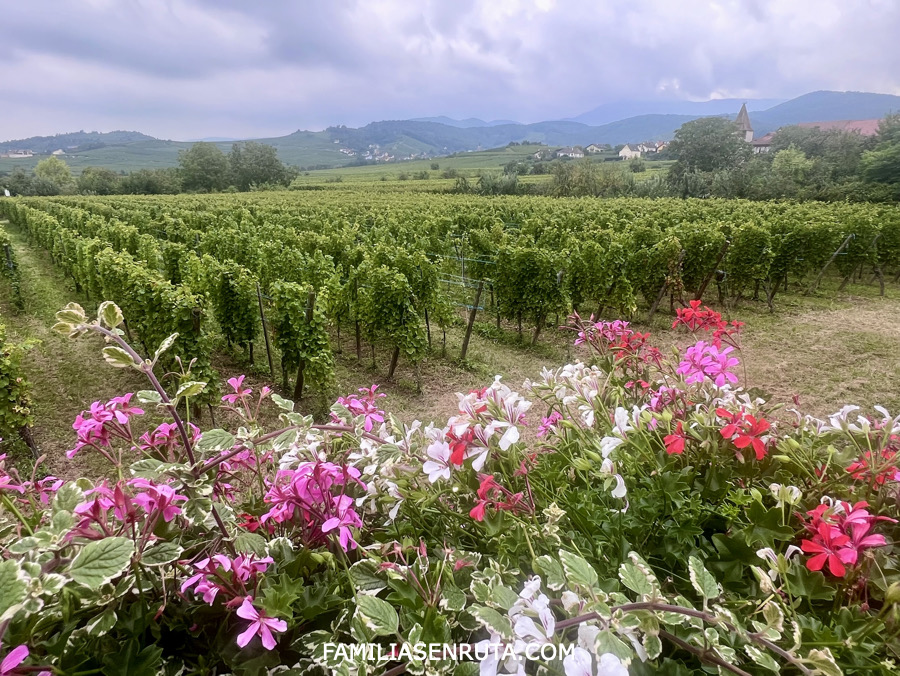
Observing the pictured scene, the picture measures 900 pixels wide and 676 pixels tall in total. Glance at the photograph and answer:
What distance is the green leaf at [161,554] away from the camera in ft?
2.63

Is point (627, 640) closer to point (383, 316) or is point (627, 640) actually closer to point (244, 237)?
point (383, 316)

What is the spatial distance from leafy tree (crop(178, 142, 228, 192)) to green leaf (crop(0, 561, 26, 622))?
71133 mm

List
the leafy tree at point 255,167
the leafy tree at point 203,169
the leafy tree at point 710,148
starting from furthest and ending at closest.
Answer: the leafy tree at point 255,167, the leafy tree at point 203,169, the leafy tree at point 710,148

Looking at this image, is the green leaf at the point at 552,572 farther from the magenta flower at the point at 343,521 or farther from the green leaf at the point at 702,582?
the magenta flower at the point at 343,521

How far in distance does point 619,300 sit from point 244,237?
926cm

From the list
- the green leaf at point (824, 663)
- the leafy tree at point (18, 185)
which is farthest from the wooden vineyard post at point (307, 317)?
the leafy tree at point (18, 185)

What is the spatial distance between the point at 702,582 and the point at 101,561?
941mm

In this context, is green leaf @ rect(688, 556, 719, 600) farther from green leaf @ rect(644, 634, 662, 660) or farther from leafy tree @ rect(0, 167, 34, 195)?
leafy tree @ rect(0, 167, 34, 195)

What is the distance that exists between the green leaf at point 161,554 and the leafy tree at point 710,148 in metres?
49.3

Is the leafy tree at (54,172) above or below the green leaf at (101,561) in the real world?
above

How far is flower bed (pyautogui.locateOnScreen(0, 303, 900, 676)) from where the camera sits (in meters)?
0.72

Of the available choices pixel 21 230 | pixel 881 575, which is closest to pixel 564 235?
pixel 881 575

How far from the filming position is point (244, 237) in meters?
11.9

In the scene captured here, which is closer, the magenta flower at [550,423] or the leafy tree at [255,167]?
the magenta flower at [550,423]
